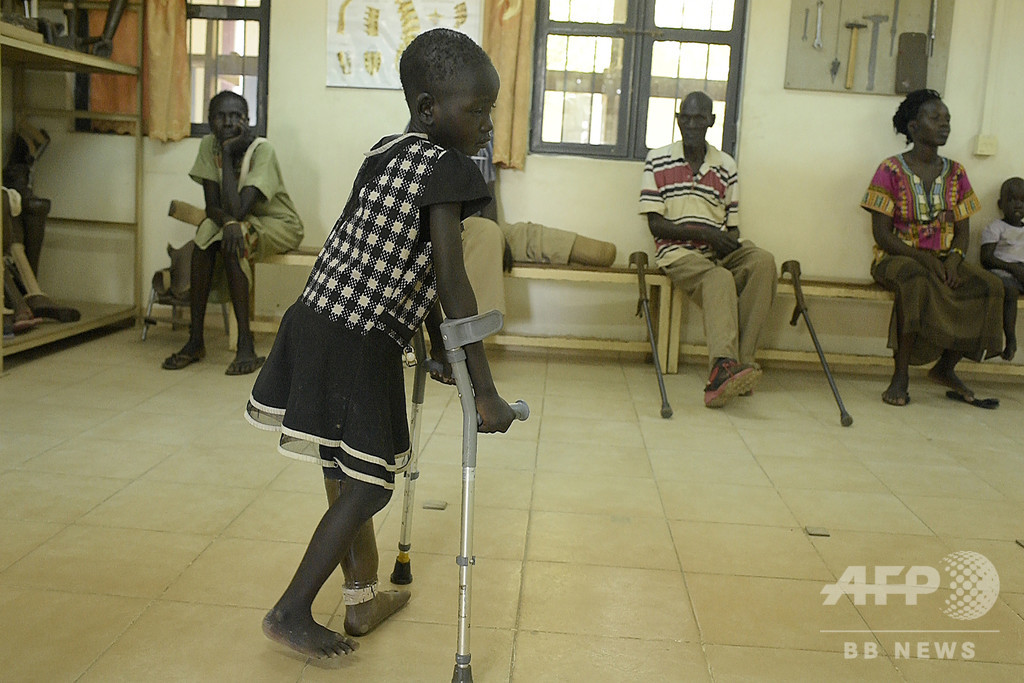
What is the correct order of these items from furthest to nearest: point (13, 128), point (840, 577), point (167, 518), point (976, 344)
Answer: point (13, 128) → point (976, 344) → point (167, 518) → point (840, 577)

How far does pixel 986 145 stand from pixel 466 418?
4.55 metres

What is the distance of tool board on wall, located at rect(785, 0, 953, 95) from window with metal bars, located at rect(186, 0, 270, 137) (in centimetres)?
287

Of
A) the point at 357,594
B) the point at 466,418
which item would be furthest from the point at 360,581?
the point at 466,418

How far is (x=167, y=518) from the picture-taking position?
8.56ft

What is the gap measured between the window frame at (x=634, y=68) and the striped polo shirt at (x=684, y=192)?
0.44m

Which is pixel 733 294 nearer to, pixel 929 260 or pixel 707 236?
pixel 707 236

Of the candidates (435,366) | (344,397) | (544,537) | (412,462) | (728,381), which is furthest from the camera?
(728,381)

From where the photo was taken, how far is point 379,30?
531 cm

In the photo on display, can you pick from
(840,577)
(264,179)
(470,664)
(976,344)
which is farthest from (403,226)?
(976,344)

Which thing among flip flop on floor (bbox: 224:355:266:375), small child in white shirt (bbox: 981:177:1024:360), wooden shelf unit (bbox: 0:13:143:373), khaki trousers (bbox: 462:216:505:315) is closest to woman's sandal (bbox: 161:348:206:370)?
flip flop on floor (bbox: 224:355:266:375)

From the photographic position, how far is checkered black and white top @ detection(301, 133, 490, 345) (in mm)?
1710

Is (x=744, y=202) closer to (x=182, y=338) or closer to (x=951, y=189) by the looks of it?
(x=951, y=189)

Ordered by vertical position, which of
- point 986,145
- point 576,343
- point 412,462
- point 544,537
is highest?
point 986,145

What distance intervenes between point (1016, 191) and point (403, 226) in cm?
438
